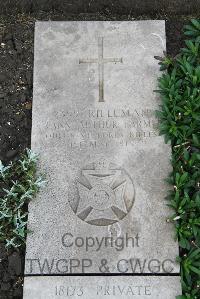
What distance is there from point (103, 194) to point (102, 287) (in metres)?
0.70

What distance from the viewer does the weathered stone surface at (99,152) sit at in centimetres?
380

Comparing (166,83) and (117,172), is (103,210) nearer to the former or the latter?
(117,172)

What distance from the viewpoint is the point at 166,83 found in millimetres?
4223

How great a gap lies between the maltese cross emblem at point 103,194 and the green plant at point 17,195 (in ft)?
1.14

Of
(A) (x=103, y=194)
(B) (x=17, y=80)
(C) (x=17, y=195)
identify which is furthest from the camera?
(B) (x=17, y=80)

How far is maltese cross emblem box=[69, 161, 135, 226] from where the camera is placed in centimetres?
388

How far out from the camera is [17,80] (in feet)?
14.8

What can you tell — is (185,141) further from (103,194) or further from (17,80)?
(17,80)

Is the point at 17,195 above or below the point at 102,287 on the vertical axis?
above

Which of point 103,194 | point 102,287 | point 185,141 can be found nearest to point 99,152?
point 103,194

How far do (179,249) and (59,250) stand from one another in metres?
0.92

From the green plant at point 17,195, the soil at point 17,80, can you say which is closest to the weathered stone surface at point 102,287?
the soil at point 17,80

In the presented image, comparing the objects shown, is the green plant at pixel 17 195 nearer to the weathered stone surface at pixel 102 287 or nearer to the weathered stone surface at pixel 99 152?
the weathered stone surface at pixel 99 152

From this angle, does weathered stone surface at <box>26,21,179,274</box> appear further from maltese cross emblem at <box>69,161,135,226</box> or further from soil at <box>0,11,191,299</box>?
soil at <box>0,11,191,299</box>
